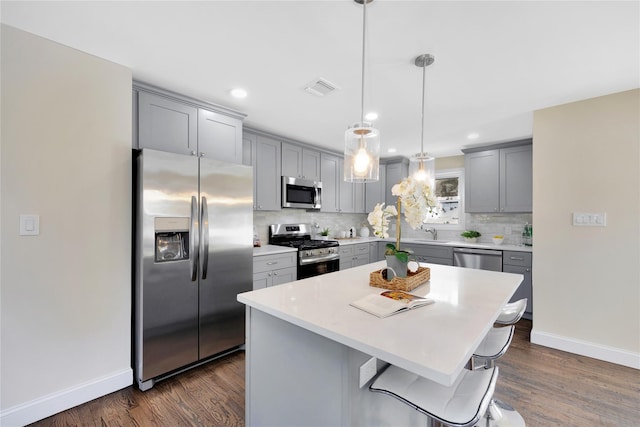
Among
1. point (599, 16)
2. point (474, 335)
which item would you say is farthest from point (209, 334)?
point (599, 16)

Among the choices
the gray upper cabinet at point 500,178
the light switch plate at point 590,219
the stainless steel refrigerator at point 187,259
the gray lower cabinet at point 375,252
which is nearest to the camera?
the stainless steel refrigerator at point 187,259

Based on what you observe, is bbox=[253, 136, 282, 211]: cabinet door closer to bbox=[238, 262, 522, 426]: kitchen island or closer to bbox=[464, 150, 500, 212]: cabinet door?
bbox=[238, 262, 522, 426]: kitchen island

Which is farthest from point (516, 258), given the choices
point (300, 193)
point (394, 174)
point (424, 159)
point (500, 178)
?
point (300, 193)

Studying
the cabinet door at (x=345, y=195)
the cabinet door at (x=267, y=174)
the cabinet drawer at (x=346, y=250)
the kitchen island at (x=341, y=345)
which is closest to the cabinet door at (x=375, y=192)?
the cabinet door at (x=345, y=195)

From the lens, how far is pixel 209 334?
8.00ft

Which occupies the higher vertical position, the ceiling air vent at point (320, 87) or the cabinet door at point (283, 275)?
the ceiling air vent at point (320, 87)

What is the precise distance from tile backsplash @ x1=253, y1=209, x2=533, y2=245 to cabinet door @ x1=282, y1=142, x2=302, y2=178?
60cm

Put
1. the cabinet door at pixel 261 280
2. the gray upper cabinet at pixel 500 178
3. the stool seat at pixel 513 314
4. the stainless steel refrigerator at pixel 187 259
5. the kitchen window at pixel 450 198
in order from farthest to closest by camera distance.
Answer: the kitchen window at pixel 450 198 < the gray upper cabinet at pixel 500 178 < the cabinet door at pixel 261 280 < the stainless steel refrigerator at pixel 187 259 < the stool seat at pixel 513 314

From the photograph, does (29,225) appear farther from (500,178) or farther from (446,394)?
(500,178)

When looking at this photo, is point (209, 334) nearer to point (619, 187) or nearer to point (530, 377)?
point (530, 377)

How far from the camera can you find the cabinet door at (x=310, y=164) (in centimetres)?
418

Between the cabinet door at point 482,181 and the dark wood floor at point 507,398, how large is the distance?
2240 millimetres

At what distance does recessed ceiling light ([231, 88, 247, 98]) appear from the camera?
2.47 m

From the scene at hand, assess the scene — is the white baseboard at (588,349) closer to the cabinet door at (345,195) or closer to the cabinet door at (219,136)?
the cabinet door at (345,195)
